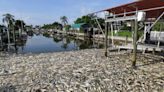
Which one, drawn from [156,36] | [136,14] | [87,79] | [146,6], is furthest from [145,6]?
[87,79]

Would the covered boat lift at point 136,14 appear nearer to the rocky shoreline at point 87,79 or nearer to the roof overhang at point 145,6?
the roof overhang at point 145,6

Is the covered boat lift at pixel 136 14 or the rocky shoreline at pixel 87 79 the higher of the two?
the covered boat lift at pixel 136 14

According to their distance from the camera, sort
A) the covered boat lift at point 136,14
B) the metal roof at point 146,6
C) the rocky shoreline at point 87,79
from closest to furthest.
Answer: the rocky shoreline at point 87,79
the covered boat lift at point 136,14
the metal roof at point 146,6

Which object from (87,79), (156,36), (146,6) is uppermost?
(146,6)

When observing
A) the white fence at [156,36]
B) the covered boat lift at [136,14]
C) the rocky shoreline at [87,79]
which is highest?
→ the covered boat lift at [136,14]

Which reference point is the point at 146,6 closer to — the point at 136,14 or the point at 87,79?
the point at 136,14

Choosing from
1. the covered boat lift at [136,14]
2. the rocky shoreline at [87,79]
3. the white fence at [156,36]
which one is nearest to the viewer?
the rocky shoreline at [87,79]

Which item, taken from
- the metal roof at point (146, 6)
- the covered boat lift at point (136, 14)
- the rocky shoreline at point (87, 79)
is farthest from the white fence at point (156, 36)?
the rocky shoreline at point (87, 79)

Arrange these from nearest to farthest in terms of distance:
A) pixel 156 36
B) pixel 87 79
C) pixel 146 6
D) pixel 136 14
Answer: pixel 87 79
pixel 136 14
pixel 146 6
pixel 156 36

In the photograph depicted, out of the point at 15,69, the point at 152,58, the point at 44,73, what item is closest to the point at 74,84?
the point at 44,73

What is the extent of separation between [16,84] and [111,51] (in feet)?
31.3

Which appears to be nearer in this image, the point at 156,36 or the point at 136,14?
the point at 136,14

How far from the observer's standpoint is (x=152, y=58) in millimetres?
12094

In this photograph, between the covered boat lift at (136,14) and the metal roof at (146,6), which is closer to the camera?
the covered boat lift at (136,14)
